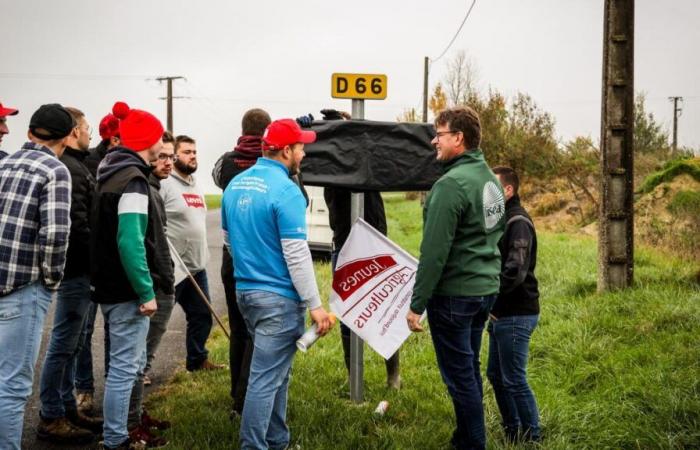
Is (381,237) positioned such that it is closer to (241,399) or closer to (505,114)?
(241,399)

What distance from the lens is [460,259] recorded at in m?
3.88

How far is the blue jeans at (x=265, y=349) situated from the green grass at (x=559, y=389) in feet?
1.85

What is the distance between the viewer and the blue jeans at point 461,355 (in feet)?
12.8

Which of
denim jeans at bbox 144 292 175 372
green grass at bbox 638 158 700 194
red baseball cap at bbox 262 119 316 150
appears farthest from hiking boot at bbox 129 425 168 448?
green grass at bbox 638 158 700 194

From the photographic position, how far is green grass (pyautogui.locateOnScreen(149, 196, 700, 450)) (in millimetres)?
4391

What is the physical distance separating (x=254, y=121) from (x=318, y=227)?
9313mm

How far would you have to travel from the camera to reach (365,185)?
15.9ft

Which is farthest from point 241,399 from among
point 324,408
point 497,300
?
point 497,300

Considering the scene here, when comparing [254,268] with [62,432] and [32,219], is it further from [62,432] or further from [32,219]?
[62,432]

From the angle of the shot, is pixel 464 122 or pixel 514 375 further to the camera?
pixel 514 375

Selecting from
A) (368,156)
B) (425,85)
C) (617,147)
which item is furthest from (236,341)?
(425,85)

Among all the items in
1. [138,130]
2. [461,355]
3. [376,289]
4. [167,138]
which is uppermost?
[167,138]

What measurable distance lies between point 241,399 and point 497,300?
2023 mm

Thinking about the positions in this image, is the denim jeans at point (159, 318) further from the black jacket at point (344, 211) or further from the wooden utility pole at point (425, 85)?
the wooden utility pole at point (425, 85)
